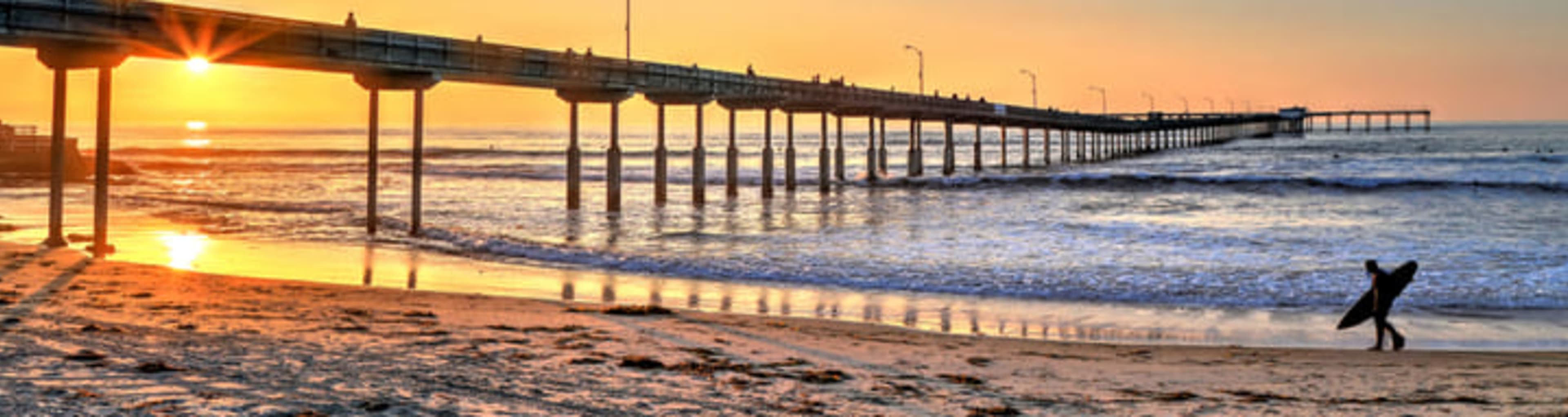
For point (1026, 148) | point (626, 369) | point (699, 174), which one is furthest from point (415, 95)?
point (1026, 148)

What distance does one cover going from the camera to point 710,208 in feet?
153

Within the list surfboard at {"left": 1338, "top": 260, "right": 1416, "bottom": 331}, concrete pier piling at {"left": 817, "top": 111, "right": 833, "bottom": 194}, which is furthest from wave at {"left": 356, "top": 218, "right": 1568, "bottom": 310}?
concrete pier piling at {"left": 817, "top": 111, "right": 833, "bottom": 194}

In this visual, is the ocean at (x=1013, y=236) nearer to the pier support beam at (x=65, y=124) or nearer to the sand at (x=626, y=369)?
the sand at (x=626, y=369)

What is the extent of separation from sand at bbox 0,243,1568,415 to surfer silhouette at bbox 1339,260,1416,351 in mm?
590

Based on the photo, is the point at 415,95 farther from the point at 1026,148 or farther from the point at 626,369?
the point at 1026,148

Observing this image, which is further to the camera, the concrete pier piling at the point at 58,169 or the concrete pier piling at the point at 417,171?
the concrete pier piling at the point at 417,171

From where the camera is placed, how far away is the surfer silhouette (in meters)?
13.7

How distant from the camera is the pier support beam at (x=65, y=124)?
2247 cm

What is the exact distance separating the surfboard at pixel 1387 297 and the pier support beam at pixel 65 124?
1931 cm

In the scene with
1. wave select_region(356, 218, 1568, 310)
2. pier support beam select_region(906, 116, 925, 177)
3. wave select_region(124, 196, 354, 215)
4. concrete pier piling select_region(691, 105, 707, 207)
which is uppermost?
pier support beam select_region(906, 116, 925, 177)

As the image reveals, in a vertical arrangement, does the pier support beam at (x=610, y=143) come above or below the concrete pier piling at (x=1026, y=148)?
below

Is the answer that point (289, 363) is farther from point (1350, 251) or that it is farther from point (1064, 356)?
point (1350, 251)

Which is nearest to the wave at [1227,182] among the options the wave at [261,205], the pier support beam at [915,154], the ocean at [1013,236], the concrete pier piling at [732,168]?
the ocean at [1013,236]

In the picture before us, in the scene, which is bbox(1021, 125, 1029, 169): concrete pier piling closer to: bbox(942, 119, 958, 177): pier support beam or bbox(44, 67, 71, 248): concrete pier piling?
bbox(942, 119, 958, 177): pier support beam
